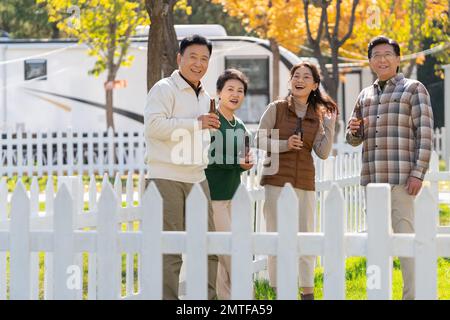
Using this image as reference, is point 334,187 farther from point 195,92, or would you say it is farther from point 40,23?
point 40,23

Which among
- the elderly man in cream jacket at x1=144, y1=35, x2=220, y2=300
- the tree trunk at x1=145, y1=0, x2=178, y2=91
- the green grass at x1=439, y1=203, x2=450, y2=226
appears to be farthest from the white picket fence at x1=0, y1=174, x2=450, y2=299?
the green grass at x1=439, y1=203, x2=450, y2=226

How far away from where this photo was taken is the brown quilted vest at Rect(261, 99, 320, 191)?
6855 millimetres

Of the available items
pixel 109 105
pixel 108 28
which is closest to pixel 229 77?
pixel 108 28

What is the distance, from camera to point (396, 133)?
6.55 m

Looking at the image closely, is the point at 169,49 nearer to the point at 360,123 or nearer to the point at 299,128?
the point at 299,128

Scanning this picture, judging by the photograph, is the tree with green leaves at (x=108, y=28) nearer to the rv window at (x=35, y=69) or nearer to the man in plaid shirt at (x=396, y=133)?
the rv window at (x=35, y=69)

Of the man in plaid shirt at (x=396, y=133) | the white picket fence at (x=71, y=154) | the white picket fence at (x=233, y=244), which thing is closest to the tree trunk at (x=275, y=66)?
the white picket fence at (x=71, y=154)

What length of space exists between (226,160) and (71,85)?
19355mm

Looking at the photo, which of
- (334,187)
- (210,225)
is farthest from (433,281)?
(210,225)

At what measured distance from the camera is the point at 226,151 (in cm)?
676

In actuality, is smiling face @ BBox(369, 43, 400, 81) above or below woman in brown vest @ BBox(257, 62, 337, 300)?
above

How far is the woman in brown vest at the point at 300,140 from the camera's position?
6.85 m

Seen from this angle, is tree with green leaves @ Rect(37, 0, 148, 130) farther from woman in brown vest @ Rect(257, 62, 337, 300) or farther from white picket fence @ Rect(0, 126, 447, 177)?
woman in brown vest @ Rect(257, 62, 337, 300)
